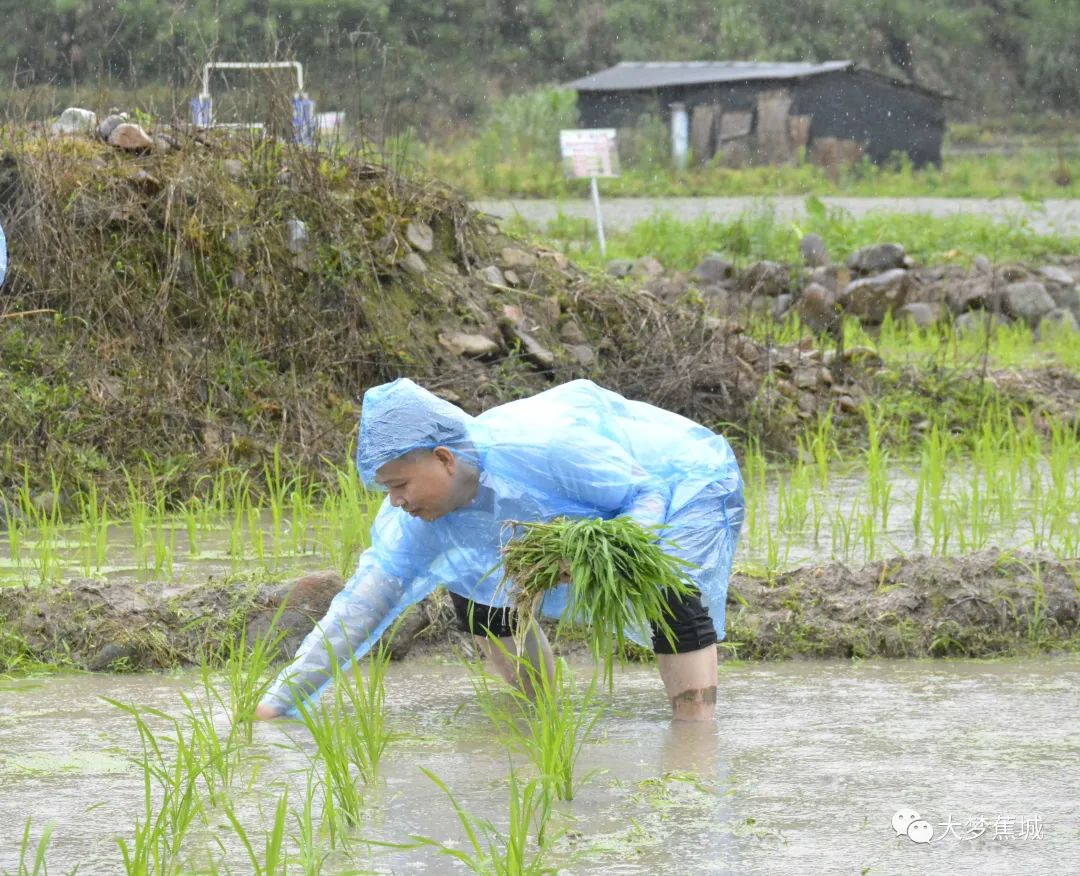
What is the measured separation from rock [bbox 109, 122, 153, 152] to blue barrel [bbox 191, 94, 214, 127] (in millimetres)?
297

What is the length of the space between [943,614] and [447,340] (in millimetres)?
3675

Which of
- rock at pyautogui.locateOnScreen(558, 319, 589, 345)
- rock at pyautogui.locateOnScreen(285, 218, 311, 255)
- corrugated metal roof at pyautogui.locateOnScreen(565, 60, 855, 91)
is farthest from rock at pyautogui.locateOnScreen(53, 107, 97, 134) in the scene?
corrugated metal roof at pyautogui.locateOnScreen(565, 60, 855, 91)

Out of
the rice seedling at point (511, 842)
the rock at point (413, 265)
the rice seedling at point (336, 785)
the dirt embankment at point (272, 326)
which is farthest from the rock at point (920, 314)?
the rice seedling at point (336, 785)

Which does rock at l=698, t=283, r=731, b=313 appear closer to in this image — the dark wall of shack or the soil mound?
the soil mound

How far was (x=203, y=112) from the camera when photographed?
26.5ft

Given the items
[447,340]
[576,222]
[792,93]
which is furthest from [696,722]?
[792,93]

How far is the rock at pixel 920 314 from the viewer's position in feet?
38.9

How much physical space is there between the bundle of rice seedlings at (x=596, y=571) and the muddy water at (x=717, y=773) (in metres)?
0.33

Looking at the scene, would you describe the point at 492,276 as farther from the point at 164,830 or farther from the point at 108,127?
the point at 164,830

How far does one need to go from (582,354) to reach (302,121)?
67.2 inches

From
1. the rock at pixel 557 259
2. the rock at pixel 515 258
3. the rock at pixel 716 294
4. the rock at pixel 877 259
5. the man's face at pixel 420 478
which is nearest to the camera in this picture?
the man's face at pixel 420 478

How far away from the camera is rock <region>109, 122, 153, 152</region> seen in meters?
7.78

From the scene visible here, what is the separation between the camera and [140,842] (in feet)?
8.16

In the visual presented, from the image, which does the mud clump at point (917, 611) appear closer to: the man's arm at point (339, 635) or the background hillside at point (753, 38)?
the man's arm at point (339, 635)
